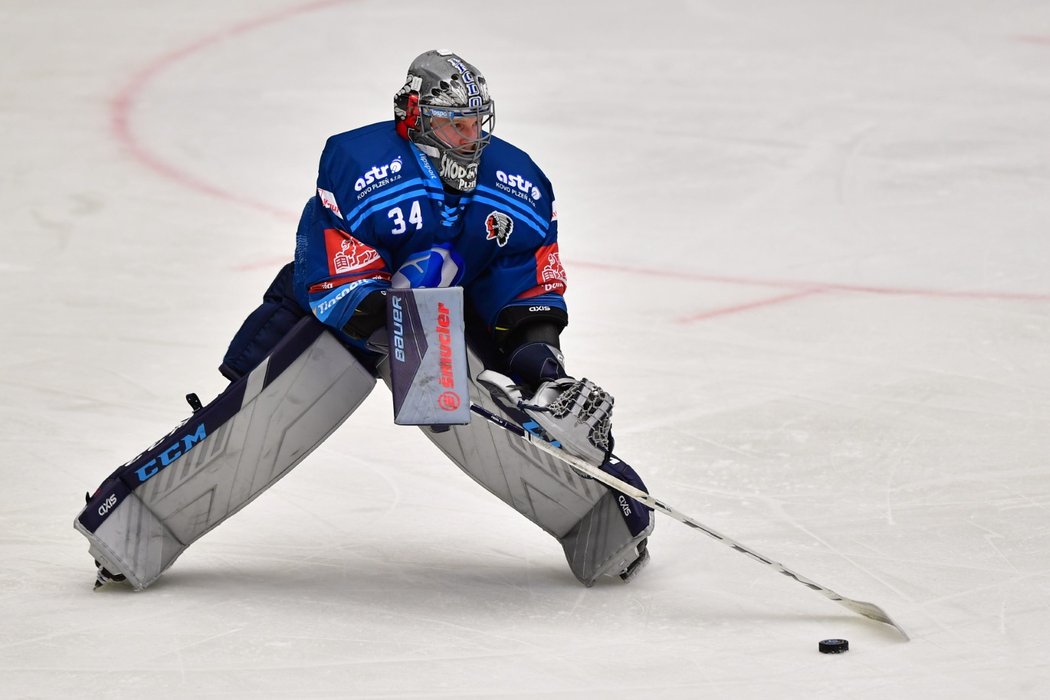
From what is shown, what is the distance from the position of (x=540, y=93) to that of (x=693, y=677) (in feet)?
18.2

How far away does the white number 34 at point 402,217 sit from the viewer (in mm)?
3934

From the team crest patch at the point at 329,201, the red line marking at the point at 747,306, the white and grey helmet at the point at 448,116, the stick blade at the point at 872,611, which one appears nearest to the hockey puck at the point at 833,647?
the stick blade at the point at 872,611

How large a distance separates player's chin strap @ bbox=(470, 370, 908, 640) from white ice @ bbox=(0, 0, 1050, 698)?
9 cm

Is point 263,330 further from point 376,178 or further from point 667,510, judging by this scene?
point 667,510

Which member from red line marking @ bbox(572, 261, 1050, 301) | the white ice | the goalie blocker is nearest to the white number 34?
the goalie blocker

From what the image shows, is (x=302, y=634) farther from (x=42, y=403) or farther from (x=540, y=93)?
(x=540, y=93)

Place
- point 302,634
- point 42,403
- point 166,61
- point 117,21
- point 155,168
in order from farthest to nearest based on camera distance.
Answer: point 117,21, point 166,61, point 155,168, point 42,403, point 302,634

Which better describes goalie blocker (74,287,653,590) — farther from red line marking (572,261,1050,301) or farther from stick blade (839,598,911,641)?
red line marking (572,261,1050,301)

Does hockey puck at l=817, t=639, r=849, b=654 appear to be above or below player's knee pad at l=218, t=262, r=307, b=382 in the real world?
below

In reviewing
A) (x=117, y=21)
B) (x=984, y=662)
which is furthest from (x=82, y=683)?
(x=117, y=21)

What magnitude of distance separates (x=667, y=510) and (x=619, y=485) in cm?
13

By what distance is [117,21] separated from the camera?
1002cm

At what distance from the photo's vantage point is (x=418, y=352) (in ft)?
12.7

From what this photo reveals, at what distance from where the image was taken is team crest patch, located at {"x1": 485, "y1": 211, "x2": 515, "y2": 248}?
4.03 m
